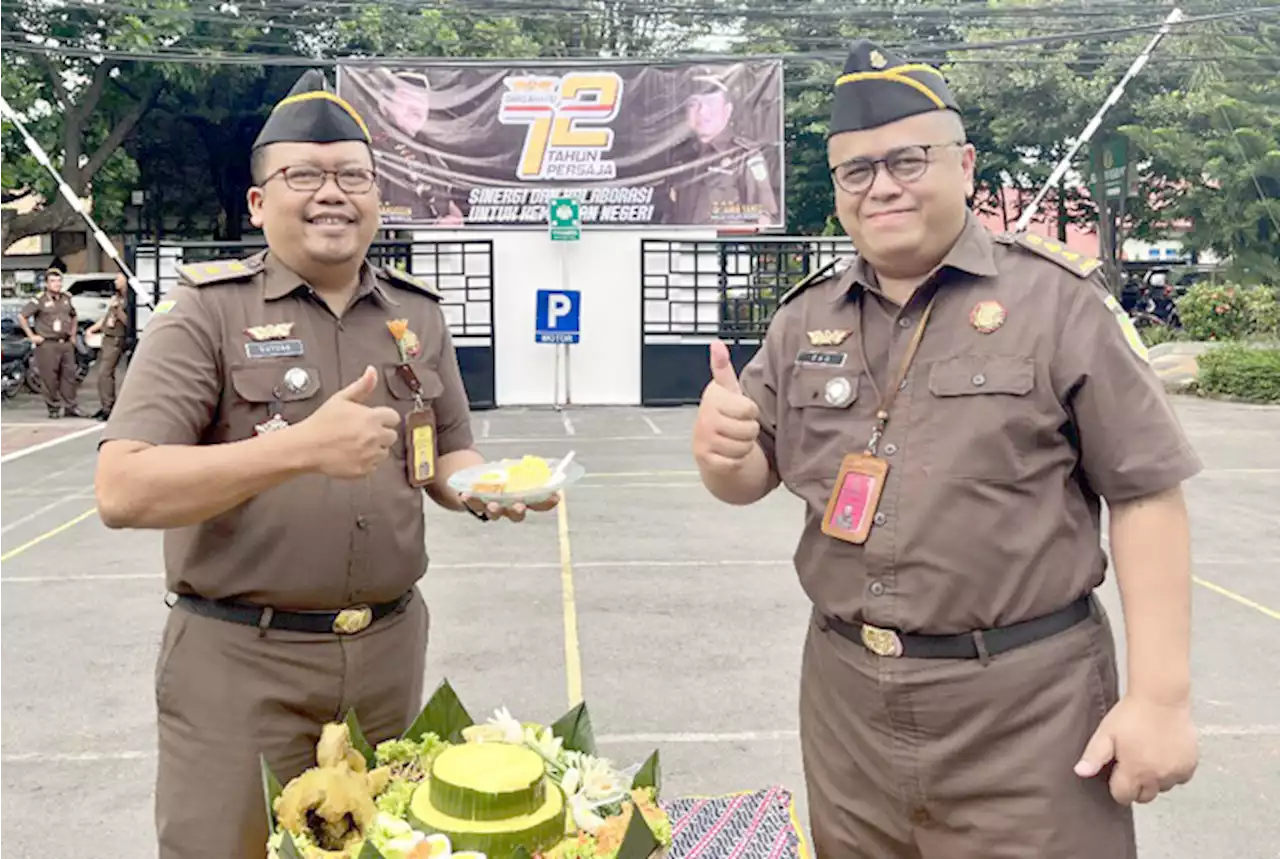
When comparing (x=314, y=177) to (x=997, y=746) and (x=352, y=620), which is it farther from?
(x=997, y=746)

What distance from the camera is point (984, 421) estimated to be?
1.85m

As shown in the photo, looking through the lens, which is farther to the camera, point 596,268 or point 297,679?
point 596,268

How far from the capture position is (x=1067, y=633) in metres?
1.86

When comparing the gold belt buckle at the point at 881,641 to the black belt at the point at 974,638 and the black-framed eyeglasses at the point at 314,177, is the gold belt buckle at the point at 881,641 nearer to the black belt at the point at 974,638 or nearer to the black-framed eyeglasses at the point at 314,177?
the black belt at the point at 974,638

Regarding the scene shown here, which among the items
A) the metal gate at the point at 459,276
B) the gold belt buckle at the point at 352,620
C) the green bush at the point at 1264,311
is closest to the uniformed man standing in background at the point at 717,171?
the metal gate at the point at 459,276

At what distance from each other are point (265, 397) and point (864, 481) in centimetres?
111

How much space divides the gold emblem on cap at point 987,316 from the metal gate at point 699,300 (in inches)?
482

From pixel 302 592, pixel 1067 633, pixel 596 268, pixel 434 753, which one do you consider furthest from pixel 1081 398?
pixel 596 268

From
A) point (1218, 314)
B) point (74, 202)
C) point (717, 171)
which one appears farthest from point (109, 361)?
point (1218, 314)

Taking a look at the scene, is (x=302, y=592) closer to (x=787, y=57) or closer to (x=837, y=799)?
(x=837, y=799)

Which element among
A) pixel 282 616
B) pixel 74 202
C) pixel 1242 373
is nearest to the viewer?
pixel 282 616

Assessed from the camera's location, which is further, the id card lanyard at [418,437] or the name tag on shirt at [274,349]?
the id card lanyard at [418,437]

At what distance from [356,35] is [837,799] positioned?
21353mm

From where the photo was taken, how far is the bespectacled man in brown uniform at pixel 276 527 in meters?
2.08
